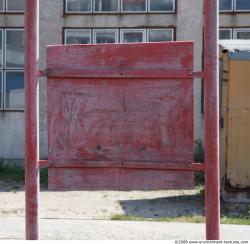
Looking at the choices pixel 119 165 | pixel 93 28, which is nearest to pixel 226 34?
pixel 93 28

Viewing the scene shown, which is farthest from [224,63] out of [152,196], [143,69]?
[143,69]

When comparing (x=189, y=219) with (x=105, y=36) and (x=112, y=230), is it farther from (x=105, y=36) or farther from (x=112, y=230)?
(x=105, y=36)

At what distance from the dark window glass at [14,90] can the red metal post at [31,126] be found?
36.2 feet

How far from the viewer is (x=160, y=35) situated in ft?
50.0

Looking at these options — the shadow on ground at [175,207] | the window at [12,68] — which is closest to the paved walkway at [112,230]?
the shadow on ground at [175,207]

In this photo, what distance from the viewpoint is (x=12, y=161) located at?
15.2 meters

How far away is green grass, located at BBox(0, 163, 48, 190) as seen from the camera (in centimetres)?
1377

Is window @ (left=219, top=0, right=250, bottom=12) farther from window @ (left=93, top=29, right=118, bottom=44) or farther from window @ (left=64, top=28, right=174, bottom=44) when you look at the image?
window @ (left=93, top=29, right=118, bottom=44)

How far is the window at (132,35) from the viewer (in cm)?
1522

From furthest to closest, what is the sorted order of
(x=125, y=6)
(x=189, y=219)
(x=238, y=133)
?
(x=125, y=6) < (x=238, y=133) < (x=189, y=219)

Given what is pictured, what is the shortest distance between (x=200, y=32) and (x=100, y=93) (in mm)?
10900

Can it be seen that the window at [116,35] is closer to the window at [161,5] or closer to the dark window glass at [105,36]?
the dark window glass at [105,36]

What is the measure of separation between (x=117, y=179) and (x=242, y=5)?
1148 cm

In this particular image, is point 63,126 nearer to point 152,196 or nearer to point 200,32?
point 152,196
